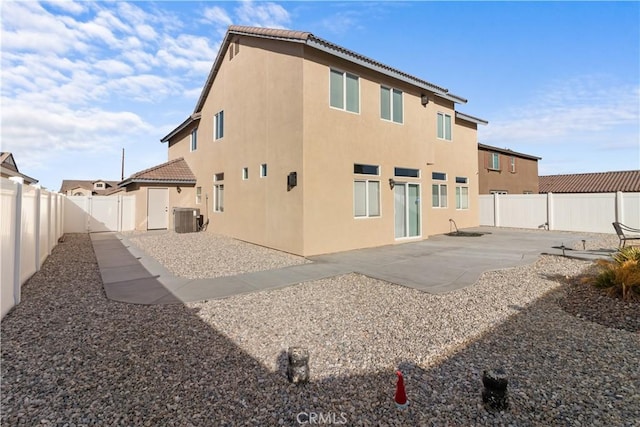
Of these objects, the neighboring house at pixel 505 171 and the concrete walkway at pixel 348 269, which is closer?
the concrete walkway at pixel 348 269

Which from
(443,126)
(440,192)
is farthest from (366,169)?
(443,126)

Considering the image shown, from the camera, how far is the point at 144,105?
13602 mm

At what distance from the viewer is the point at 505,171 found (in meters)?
23.3

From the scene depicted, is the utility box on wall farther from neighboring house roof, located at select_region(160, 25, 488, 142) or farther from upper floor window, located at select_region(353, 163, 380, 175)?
upper floor window, located at select_region(353, 163, 380, 175)

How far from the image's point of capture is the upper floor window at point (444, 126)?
53.6 feet

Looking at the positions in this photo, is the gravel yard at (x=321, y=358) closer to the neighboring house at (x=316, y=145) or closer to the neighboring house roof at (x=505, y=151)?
the neighboring house at (x=316, y=145)

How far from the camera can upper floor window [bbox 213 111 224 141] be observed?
1524 centimetres

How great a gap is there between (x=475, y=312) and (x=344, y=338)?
7.65 ft

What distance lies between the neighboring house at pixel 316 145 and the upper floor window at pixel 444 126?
1007mm

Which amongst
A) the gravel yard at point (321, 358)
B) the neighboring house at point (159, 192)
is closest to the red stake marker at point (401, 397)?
the gravel yard at point (321, 358)

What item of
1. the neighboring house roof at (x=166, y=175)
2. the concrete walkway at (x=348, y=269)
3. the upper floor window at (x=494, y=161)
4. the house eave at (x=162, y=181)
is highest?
the upper floor window at (x=494, y=161)

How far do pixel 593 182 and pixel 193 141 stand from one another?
3710 cm

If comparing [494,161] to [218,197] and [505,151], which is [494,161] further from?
[218,197]

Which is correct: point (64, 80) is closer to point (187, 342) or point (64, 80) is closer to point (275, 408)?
point (187, 342)
